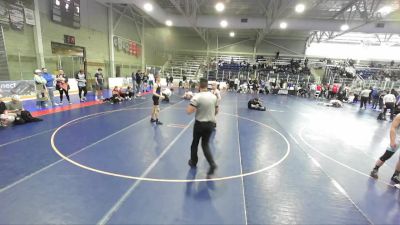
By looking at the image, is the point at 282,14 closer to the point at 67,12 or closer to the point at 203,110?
the point at 67,12

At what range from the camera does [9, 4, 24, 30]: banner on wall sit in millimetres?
11805

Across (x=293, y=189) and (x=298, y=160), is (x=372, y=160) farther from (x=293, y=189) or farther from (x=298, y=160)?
(x=293, y=189)

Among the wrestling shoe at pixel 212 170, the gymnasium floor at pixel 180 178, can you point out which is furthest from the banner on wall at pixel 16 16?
the wrestling shoe at pixel 212 170

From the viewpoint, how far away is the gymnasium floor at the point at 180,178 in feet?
11.0

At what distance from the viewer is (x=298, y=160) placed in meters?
5.55

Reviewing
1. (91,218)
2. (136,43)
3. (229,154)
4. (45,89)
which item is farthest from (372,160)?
(136,43)

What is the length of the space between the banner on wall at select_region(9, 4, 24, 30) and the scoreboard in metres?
2.05

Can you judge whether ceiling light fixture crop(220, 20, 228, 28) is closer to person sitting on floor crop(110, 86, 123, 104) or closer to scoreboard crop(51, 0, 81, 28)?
scoreboard crop(51, 0, 81, 28)

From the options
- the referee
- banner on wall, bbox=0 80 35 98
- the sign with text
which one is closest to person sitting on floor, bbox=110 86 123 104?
banner on wall, bbox=0 80 35 98

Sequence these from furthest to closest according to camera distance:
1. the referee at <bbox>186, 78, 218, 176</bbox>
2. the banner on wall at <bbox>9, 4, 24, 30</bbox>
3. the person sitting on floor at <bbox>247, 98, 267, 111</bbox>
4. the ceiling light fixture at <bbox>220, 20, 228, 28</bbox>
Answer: the ceiling light fixture at <bbox>220, 20, 228, 28</bbox> → the person sitting on floor at <bbox>247, 98, 267, 111</bbox> → the banner on wall at <bbox>9, 4, 24, 30</bbox> → the referee at <bbox>186, 78, 218, 176</bbox>

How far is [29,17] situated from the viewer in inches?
502

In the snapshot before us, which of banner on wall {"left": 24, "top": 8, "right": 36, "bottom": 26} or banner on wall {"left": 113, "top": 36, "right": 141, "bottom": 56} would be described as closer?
banner on wall {"left": 24, "top": 8, "right": 36, "bottom": 26}

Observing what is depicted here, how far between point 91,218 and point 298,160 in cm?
452

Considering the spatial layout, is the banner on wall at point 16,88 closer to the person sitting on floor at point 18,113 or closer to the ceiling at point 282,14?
the person sitting on floor at point 18,113
